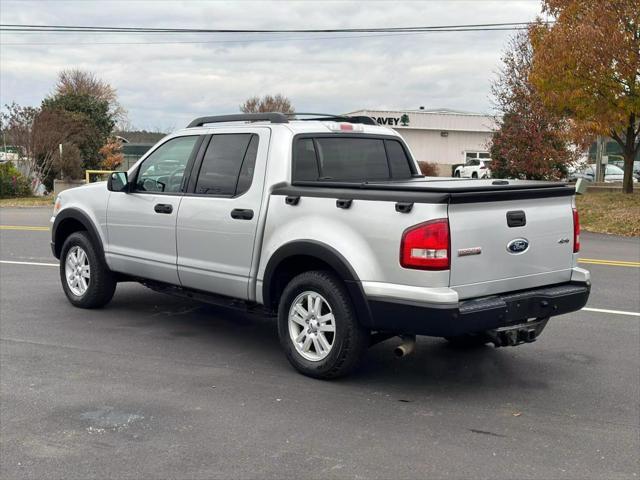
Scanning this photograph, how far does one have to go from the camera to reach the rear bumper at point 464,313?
4895 mm

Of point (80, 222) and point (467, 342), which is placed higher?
point (80, 222)

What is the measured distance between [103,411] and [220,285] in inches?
65.4

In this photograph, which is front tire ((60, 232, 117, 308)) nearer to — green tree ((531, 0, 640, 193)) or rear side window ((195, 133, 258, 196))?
rear side window ((195, 133, 258, 196))

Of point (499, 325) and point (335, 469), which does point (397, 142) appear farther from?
point (335, 469)

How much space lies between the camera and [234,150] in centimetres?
639

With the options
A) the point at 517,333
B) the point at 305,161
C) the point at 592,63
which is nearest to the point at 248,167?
the point at 305,161

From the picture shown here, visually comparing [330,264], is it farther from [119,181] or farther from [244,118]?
[119,181]

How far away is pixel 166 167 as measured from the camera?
276 inches

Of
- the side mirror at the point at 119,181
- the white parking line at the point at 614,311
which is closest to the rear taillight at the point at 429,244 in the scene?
the side mirror at the point at 119,181

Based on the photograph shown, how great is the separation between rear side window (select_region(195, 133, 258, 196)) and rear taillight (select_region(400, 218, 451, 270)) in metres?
1.77

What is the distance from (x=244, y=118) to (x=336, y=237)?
1816 mm

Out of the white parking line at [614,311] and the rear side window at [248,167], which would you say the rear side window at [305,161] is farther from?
the white parking line at [614,311]

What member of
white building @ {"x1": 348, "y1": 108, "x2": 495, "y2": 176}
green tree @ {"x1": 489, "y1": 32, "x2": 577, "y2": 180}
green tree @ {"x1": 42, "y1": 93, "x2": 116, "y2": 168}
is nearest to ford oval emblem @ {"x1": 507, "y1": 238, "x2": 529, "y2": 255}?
green tree @ {"x1": 489, "y1": 32, "x2": 577, "y2": 180}

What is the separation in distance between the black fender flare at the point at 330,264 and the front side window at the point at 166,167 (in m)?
1.52
